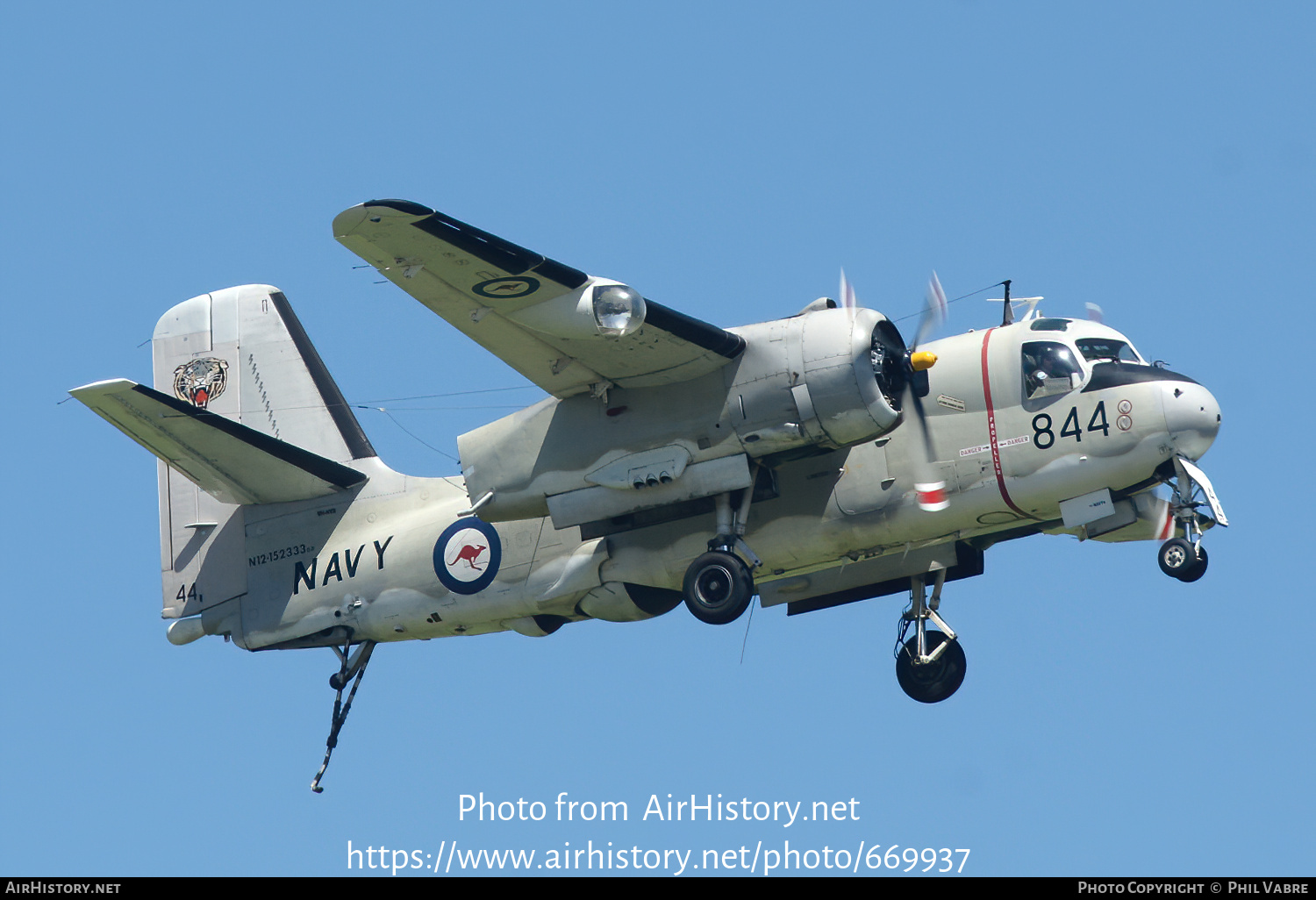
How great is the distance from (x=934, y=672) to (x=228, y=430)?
8626 millimetres

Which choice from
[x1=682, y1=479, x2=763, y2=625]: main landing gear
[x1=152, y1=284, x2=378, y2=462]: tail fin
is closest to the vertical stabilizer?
[x1=152, y1=284, x2=378, y2=462]: tail fin

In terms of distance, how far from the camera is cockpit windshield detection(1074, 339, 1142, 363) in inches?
803

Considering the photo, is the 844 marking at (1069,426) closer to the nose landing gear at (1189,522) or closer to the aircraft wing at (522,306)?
the nose landing gear at (1189,522)

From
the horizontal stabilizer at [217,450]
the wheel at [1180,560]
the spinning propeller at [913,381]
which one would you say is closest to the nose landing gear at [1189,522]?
the wheel at [1180,560]

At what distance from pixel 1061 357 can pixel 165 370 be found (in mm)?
11753

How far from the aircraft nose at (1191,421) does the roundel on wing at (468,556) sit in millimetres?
7651

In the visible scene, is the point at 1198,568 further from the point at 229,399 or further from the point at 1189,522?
the point at 229,399

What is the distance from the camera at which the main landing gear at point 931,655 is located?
882 inches

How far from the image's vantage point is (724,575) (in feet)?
66.7

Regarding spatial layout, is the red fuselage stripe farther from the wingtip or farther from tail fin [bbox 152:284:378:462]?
tail fin [bbox 152:284:378:462]

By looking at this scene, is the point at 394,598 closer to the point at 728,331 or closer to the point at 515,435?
the point at 515,435

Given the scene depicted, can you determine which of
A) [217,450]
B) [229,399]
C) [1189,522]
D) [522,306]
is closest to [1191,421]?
[1189,522]
